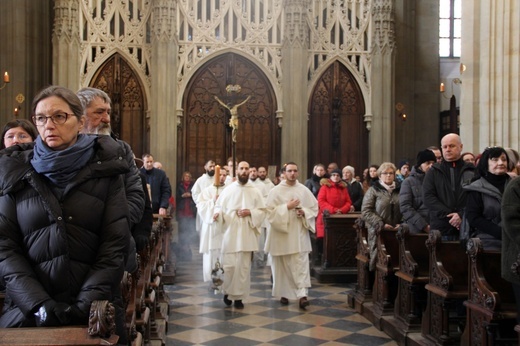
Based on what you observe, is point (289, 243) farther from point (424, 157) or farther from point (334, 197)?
point (334, 197)

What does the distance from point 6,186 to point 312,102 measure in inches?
708

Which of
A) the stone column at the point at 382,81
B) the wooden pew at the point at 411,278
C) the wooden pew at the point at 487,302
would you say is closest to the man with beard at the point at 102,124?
the wooden pew at the point at 487,302

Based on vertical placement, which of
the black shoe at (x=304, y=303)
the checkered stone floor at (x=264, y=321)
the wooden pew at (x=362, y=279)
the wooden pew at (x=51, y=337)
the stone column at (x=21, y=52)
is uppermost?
the stone column at (x=21, y=52)

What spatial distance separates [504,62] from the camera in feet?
44.1

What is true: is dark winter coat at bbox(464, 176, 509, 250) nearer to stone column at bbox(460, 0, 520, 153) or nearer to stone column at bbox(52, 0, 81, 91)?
stone column at bbox(460, 0, 520, 153)

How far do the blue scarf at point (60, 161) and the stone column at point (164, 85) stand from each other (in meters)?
16.2

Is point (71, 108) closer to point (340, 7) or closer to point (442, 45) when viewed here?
point (340, 7)

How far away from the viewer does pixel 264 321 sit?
9719 mm

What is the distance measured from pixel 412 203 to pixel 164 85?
38.9ft

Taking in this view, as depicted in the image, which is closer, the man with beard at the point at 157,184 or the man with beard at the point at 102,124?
the man with beard at the point at 102,124

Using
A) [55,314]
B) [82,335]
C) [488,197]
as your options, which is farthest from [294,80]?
[82,335]

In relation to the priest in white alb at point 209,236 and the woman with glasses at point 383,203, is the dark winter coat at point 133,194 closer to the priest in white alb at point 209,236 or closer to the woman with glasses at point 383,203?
the woman with glasses at point 383,203

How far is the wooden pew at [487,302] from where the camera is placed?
20.3 feet

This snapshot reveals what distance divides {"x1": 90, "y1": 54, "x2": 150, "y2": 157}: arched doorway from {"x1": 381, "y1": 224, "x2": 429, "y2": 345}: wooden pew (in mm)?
12594
